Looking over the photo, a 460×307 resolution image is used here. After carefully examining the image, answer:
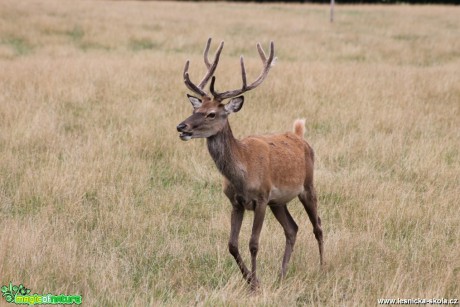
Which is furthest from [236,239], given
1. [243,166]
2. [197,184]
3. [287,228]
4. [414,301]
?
[197,184]

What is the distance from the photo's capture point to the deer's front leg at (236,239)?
4.53 metres

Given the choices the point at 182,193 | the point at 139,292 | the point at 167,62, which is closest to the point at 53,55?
the point at 167,62

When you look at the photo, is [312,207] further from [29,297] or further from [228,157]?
[29,297]

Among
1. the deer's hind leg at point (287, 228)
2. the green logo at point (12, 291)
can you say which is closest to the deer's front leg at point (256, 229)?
the deer's hind leg at point (287, 228)

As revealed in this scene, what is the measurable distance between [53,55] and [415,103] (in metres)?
9.26

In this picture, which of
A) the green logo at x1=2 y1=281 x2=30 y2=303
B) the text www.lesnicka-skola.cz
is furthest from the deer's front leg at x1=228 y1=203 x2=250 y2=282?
the green logo at x1=2 y1=281 x2=30 y2=303

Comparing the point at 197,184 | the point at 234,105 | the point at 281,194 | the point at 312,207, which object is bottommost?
the point at 197,184

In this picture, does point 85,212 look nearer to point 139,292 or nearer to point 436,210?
point 139,292

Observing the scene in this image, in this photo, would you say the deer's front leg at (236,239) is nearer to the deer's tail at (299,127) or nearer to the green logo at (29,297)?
the green logo at (29,297)

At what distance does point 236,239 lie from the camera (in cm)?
454

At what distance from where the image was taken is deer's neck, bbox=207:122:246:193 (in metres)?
4.50

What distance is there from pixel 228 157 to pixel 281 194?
0.58 metres

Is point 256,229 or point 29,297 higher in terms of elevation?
point 256,229

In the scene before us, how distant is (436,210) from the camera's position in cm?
612
